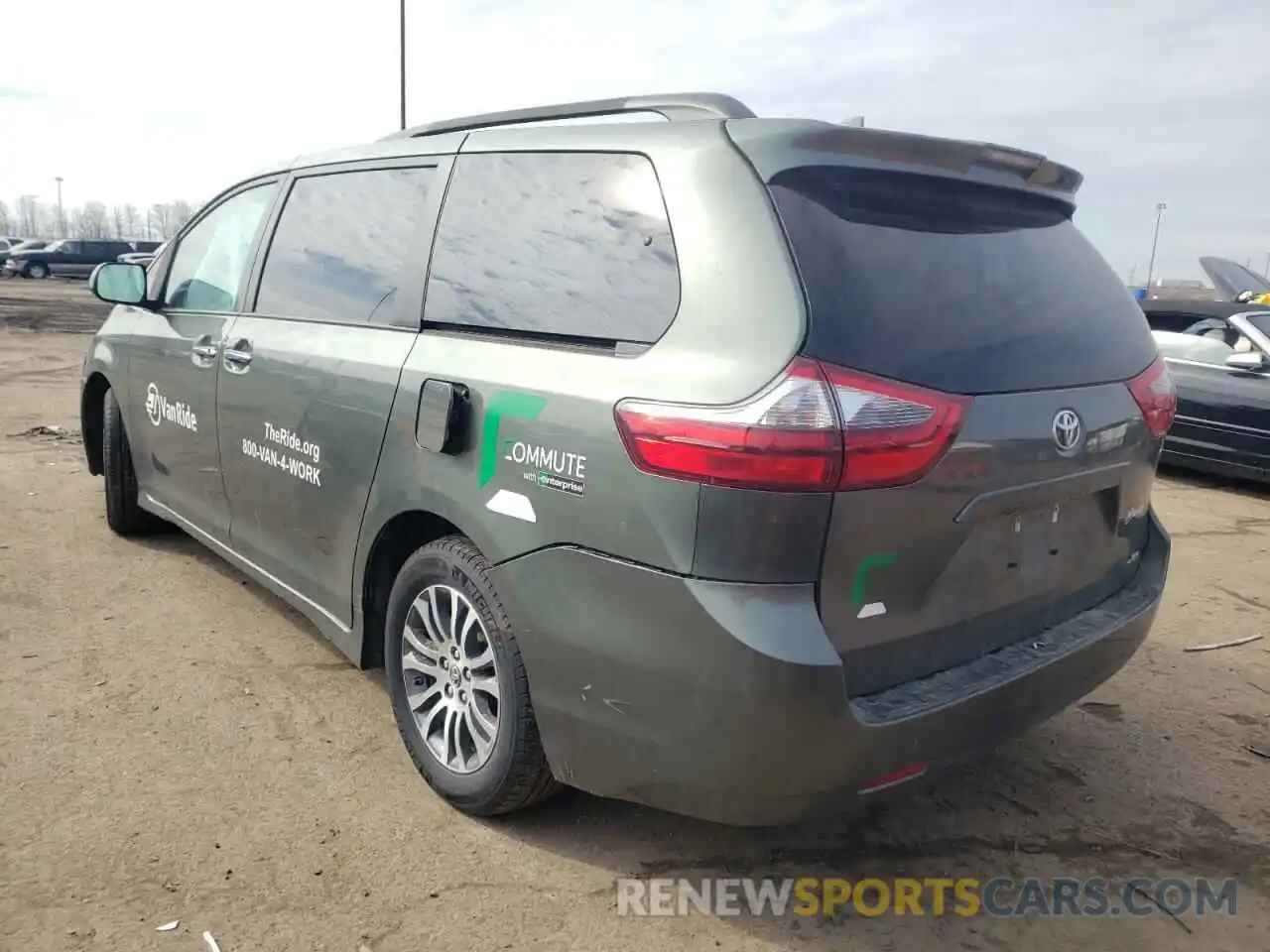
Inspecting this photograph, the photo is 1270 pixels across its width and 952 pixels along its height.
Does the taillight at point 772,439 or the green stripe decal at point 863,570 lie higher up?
the taillight at point 772,439

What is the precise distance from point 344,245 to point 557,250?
1.14 m

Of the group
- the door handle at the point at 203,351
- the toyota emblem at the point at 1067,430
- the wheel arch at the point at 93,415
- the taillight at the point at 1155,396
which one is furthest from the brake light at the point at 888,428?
the wheel arch at the point at 93,415

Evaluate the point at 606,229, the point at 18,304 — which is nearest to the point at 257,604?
the point at 606,229

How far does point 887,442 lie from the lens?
6.57 feet

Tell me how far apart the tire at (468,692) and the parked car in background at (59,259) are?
43954 mm

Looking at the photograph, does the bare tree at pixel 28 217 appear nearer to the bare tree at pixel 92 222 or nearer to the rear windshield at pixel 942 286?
the bare tree at pixel 92 222

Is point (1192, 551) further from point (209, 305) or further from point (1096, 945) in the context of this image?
point (209, 305)

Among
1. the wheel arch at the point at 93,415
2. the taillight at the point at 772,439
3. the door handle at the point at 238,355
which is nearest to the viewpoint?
→ the taillight at the point at 772,439

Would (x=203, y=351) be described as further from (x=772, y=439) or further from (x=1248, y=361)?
(x=1248, y=361)

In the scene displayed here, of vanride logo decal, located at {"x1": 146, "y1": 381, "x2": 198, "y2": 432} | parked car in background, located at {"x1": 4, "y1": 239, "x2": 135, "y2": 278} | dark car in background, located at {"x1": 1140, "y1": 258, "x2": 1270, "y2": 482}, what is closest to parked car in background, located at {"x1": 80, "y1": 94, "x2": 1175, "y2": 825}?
vanride logo decal, located at {"x1": 146, "y1": 381, "x2": 198, "y2": 432}

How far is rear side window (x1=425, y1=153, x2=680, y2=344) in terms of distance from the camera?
2.26 m

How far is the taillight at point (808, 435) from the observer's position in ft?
6.39

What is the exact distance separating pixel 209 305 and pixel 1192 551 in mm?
5554

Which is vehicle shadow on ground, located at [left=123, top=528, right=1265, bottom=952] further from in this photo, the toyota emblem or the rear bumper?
the toyota emblem
